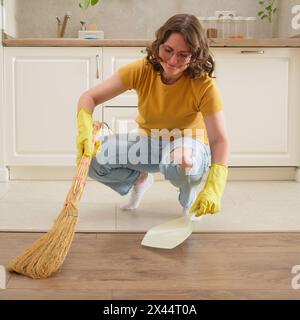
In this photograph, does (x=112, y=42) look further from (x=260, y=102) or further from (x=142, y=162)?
(x=142, y=162)

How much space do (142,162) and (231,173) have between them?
3.66ft

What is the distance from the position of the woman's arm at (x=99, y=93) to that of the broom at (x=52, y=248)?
0.34 meters

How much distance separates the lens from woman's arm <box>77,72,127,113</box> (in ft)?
6.05

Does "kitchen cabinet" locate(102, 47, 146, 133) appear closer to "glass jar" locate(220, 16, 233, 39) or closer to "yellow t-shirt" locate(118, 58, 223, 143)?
"glass jar" locate(220, 16, 233, 39)

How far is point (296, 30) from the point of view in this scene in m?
3.09

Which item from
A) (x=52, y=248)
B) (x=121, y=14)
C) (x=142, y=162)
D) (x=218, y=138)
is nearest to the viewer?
(x=52, y=248)

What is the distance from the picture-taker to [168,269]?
1.50 m

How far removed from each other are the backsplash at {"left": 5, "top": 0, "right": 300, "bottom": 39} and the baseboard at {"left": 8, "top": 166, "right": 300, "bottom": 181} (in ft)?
3.05

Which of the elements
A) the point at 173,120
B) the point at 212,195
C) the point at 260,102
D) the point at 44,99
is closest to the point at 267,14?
the point at 260,102

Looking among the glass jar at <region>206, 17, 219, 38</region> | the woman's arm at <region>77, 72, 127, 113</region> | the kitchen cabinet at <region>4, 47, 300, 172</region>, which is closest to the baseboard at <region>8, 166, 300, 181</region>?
the kitchen cabinet at <region>4, 47, 300, 172</region>

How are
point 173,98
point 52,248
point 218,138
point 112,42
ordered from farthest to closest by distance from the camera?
point 112,42
point 173,98
point 218,138
point 52,248

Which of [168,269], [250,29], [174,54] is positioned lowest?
[168,269]

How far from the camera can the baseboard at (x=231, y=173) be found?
3.02 metres
